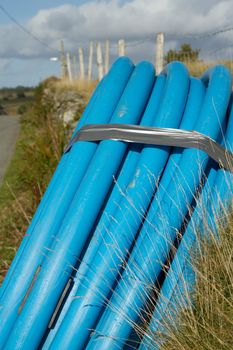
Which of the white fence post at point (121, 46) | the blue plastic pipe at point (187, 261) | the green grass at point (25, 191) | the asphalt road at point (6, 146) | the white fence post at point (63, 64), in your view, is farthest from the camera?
the white fence post at point (63, 64)

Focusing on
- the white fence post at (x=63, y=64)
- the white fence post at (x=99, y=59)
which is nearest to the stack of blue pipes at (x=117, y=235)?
the white fence post at (x=99, y=59)

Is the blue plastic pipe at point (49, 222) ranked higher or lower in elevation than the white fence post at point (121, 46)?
lower

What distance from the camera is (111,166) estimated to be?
258 centimetres

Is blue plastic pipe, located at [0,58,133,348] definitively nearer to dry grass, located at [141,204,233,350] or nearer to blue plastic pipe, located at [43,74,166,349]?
blue plastic pipe, located at [43,74,166,349]

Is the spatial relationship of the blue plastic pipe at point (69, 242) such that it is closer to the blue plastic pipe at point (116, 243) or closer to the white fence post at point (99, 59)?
the blue plastic pipe at point (116, 243)

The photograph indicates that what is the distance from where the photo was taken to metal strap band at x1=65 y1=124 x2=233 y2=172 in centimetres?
256

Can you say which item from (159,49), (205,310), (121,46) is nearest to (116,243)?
(205,310)

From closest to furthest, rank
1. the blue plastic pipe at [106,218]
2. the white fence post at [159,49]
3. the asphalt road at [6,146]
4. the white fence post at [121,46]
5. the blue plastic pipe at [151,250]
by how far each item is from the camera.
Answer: the blue plastic pipe at [151,250] → the blue plastic pipe at [106,218] → the asphalt road at [6,146] → the white fence post at [159,49] → the white fence post at [121,46]

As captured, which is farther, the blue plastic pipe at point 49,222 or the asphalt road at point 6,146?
the asphalt road at point 6,146

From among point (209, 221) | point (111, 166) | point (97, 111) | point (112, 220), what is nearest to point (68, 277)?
point (112, 220)

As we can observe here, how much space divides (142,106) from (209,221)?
861mm

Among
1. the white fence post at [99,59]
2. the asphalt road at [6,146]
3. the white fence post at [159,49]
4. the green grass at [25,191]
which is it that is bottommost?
the green grass at [25,191]

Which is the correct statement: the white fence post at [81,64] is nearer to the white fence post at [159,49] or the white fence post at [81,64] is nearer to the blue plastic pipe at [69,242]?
the white fence post at [159,49]

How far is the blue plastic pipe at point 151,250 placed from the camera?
7.36 ft
